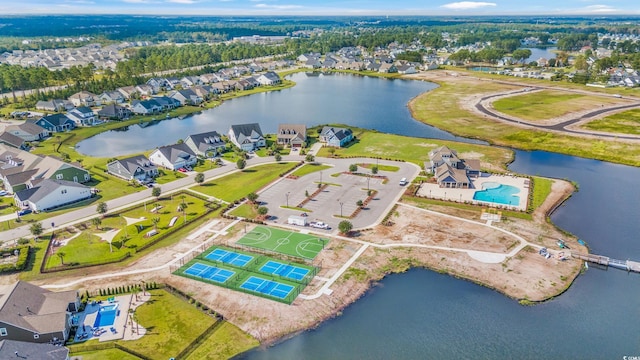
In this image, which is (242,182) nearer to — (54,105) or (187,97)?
(187,97)

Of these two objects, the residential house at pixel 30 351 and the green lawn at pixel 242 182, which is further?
the green lawn at pixel 242 182

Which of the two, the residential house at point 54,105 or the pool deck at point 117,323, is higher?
the residential house at point 54,105

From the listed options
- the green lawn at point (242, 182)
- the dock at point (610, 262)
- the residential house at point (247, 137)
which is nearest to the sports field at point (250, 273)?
the green lawn at point (242, 182)

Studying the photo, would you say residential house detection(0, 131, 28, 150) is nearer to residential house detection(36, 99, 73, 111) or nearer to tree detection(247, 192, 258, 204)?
residential house detection(36, 99, 73, 111)

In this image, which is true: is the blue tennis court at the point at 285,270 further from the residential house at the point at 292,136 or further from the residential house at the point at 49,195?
the residential house at the point at 292,136

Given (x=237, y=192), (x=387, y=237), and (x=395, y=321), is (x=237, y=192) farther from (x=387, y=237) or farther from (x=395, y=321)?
(x=395, y=321)
